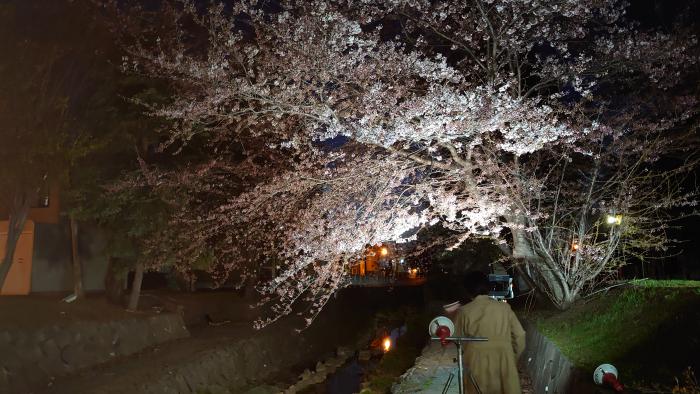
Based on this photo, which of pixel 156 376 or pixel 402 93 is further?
pixel 156 376

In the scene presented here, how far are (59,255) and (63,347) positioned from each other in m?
7.22

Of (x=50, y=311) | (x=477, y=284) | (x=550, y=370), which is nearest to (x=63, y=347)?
(x=50, y=311)

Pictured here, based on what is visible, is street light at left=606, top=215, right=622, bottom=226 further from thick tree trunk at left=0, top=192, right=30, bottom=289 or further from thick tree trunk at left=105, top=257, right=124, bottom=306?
thick tree trunk at left=0, top=192, right=30, bottom=289

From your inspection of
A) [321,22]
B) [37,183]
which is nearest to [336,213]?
[321,22]

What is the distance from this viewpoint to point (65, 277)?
1864 centimetres

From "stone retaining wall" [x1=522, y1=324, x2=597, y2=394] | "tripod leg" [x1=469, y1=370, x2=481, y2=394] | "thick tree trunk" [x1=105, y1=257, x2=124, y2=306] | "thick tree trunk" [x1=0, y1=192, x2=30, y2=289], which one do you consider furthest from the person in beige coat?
"thick tree trunk" [x1=105, y1=257, x2=124, y2=306]

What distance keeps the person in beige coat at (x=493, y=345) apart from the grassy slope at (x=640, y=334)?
1.60 meters

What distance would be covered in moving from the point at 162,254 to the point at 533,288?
9318mm

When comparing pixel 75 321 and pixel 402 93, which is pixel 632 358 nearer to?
pixel 402 93

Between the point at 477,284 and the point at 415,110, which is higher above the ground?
the point at 415,110

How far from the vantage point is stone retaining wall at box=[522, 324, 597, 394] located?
6.21m

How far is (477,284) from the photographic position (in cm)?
536

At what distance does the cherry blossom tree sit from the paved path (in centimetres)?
212

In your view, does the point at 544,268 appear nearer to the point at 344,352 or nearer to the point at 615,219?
the point at 615,219
